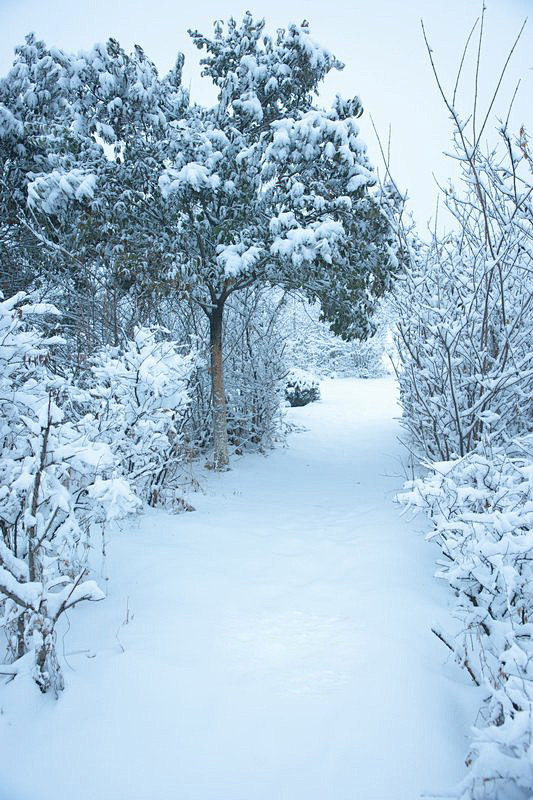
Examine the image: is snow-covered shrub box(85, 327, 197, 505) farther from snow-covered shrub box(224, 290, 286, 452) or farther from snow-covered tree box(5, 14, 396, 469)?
snow-covered shrub box(224, 290, 286, 452)

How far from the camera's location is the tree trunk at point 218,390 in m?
7.55

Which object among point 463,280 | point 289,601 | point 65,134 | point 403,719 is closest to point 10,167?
point 65,134

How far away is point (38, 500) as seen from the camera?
2.49 metres

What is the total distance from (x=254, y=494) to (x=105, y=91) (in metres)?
6.23

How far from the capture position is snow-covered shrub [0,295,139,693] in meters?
2.14

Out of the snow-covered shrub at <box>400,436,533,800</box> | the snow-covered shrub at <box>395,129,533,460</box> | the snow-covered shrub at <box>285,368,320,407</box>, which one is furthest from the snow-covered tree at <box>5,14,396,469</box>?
the snow-covered shrub at <box>285,368,320,407</box>

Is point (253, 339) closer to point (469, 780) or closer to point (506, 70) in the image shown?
point (506, 70)

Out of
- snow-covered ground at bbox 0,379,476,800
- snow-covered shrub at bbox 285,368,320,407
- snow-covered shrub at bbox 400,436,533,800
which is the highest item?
snow-covered shrub at bbox 285,368,320,407

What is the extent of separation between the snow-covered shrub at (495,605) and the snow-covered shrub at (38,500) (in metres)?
1.72

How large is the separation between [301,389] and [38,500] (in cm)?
1291

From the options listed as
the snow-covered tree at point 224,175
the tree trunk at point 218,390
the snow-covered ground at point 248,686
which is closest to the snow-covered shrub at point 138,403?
the snow-covered ground at point 248,686

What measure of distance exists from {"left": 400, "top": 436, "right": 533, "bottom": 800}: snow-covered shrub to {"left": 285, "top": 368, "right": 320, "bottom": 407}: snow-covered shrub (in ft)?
39.9

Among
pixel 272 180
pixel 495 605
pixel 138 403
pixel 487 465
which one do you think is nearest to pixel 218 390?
pixel 138 403

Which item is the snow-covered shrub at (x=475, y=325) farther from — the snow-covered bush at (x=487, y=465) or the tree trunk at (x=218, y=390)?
the tree trunk at (x=218, y=390)
